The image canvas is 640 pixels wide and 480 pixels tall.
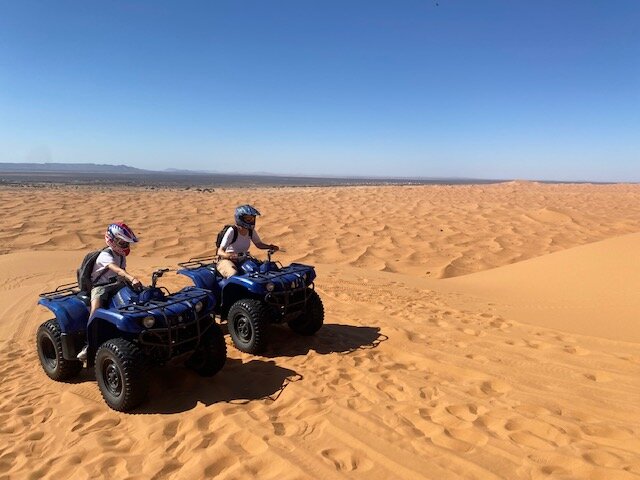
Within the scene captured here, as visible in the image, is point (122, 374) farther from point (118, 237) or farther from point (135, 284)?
point (118, 237)

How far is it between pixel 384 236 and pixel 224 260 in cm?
804

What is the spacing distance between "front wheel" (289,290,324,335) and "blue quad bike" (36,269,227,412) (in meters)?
1.43

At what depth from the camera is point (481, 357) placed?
4.75 metres

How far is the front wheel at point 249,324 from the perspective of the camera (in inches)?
195

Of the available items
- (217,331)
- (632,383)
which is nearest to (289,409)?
(217,331)

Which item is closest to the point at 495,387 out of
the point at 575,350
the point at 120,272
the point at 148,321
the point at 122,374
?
the point at 575,350

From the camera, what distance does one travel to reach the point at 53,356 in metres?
4.75

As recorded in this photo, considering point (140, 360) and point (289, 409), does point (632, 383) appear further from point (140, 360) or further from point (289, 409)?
point (140, 360)

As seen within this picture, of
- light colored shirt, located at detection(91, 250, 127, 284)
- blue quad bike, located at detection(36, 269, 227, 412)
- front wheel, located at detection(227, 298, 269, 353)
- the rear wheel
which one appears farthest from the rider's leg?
the rear wheel

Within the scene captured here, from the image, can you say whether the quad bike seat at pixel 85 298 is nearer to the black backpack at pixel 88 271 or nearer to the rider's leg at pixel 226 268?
the black backpack at pixel 88 271

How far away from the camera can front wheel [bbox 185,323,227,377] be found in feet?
14.2

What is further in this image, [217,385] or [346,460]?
[217,385]

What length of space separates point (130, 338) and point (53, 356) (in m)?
1.44

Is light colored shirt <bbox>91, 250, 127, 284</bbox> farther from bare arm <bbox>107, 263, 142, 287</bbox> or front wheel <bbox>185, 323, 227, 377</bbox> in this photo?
front wheel <bbox>185, 323, 227, 377</bbox>
